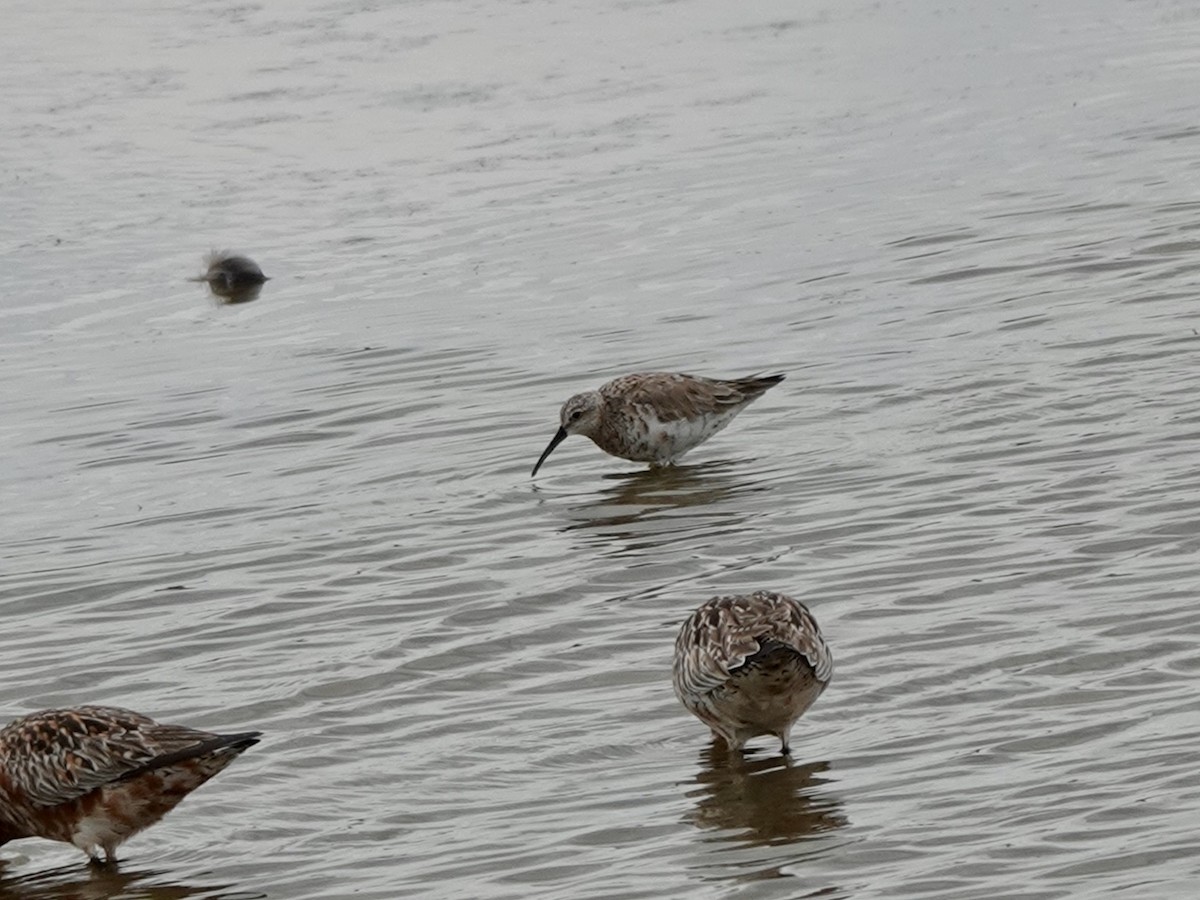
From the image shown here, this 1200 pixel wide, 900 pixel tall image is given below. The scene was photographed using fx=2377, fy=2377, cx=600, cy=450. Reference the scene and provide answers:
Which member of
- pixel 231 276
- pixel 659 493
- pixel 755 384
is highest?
pixel 231 276

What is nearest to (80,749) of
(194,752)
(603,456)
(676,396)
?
(194,752)

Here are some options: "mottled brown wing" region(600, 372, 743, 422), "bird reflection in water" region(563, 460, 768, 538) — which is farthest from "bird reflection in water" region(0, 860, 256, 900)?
"mottled brown wing" region(600, 372, 743, 422)

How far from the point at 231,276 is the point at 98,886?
11.0 m

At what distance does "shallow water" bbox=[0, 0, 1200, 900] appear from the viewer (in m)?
8.93

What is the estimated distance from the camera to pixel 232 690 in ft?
35.4

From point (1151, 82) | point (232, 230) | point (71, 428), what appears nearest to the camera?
point (71, 428)

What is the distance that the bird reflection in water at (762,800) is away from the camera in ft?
28.3

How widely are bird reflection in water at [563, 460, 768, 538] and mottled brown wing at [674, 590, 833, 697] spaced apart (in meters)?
3.33

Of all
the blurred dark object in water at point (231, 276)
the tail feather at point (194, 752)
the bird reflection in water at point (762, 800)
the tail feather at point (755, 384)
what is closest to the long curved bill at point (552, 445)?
the tail feather at point (755, 384)

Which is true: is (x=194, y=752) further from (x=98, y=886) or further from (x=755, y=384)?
(x=755, y=384)

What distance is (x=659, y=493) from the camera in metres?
14.3

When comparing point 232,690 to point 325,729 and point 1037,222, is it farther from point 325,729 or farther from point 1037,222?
point 1037,222

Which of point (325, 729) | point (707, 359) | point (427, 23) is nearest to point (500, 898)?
point (325, 729)

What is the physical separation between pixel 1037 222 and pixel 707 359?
3.62 metres
